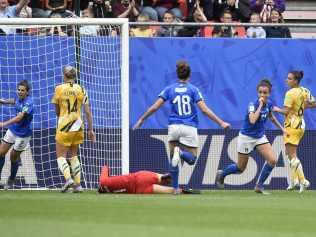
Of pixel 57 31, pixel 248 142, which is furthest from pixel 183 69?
pixel 57 31

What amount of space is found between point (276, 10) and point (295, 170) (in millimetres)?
4570

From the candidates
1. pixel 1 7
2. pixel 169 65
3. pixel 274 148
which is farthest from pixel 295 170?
pixel 1 7

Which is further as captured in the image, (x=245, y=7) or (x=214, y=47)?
(x=245, y=7)

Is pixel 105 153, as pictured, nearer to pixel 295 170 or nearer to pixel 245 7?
pixel 295 170

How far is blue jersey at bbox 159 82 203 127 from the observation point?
18.0 meters

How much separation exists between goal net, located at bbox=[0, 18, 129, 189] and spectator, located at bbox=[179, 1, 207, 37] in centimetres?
177

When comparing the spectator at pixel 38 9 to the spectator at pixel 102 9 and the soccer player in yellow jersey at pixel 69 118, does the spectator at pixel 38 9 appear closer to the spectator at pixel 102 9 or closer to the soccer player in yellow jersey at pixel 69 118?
the spectator at pixel 102 9

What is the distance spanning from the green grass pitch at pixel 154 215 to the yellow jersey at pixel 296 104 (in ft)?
10.3

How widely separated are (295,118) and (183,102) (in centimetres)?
308

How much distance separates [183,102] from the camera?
18.0 meters

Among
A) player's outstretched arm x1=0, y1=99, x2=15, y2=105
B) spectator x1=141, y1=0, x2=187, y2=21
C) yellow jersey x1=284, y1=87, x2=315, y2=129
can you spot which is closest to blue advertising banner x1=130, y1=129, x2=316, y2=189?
yellow jersey x1=284, y1=87, x2=315, y2=129

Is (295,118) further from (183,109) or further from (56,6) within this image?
(56,6)

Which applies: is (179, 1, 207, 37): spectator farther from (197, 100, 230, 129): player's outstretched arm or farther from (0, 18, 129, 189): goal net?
(197, 100, 230, 129): player's outstretched arm

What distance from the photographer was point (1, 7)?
21.6 meters
